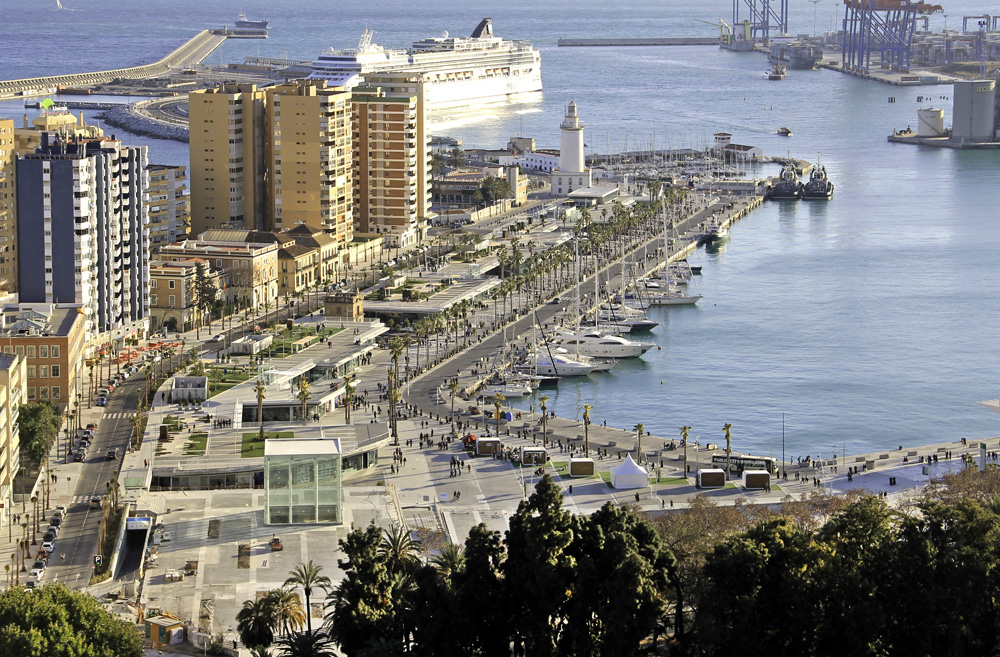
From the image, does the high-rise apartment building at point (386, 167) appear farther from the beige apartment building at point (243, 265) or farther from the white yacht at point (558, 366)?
the white yacht at point (558, 366)

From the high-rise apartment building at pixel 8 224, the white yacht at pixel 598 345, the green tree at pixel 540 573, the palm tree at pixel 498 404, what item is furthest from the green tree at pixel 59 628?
the high-rise apartment building at pixel 8 224

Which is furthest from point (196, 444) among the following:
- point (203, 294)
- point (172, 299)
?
point (172, 299)

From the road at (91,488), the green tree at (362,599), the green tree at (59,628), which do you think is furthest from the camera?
the road at (91,488)

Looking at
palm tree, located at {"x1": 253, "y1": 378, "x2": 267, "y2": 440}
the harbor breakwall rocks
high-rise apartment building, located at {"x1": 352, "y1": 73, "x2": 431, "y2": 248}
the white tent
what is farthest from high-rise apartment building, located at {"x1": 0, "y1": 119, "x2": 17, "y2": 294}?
the harbor breakwall rocks

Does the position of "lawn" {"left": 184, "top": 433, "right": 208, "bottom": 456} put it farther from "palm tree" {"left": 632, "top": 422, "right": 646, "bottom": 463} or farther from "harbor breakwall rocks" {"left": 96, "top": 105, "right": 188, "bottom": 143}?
"harbor breakwall rocks" {"left": 96, "top": 105, "right": 188, "bottom": 143}

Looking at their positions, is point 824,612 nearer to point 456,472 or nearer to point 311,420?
point 456,472

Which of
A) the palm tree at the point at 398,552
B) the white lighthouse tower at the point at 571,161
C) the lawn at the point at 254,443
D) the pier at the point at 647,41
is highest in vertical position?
the pier at the point at 647,41

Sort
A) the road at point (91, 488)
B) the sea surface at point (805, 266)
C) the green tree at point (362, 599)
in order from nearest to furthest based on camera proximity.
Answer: the green tree at point (362, 599) → the road at point (91, 488) → the sea surface at point (805, 266)
